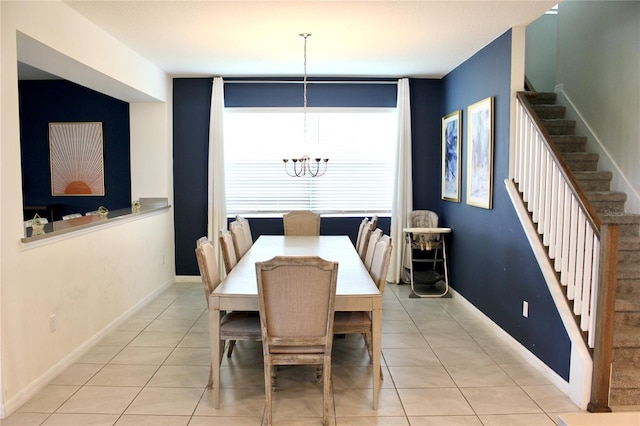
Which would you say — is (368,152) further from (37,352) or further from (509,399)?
(37,352)

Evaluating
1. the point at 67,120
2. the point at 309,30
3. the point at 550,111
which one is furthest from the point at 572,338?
the point at 67,120

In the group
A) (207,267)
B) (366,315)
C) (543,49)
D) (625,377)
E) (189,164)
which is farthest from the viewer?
(189,164)

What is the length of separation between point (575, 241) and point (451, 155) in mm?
2832

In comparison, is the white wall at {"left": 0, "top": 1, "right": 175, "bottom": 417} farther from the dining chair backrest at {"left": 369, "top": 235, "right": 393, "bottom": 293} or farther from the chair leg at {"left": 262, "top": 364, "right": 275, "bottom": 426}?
the dining chair backrest at {"left": 369, "top": 235, "right": 393, "bottom": 293}

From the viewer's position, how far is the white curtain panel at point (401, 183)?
618 centimetres

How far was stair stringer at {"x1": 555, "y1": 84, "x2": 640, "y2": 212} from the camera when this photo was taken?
4074mm

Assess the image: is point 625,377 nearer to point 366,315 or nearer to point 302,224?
point 366,315

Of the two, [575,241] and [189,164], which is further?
[189,164]

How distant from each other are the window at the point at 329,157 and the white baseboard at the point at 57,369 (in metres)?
2.20

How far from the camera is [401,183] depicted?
6.22 m

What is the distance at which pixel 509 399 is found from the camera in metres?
3.04

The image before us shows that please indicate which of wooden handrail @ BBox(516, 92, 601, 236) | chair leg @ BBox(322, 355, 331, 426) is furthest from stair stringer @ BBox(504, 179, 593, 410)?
chair leg @ BBox(322, 355, 331, 426)

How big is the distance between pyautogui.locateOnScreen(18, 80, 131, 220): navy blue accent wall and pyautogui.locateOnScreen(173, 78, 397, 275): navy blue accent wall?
2.16 ft

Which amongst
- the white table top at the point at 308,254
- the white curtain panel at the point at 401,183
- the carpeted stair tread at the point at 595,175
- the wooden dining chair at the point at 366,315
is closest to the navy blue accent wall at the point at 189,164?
the white table top at the point at 308,254
